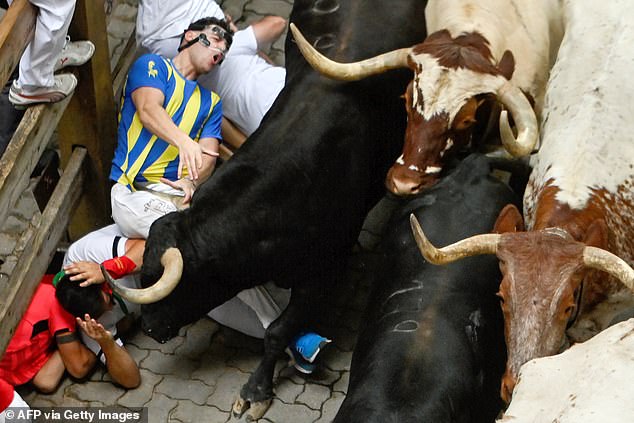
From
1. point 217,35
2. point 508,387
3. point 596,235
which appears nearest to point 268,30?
point 217,35

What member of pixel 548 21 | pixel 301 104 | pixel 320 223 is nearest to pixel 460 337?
pixel 320 223

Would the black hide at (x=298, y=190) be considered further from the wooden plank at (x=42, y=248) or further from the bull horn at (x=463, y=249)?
the bull horn at (x=463, y=249)

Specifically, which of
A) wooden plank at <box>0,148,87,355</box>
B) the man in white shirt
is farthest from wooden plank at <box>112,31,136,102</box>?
wooden plank at <box>0,148,87,355</box>

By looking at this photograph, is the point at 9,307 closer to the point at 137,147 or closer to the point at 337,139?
the point at 137,147

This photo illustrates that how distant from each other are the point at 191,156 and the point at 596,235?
2.49 metres

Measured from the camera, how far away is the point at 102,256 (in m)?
7.00

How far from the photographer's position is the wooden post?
7.08 meters

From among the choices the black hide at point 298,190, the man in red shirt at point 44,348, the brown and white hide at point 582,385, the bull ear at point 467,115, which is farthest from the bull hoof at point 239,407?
the brown and white hide at point 582,385

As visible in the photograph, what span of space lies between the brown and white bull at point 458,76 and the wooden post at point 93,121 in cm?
132

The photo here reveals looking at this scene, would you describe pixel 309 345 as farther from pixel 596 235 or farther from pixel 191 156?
pixel 596 235

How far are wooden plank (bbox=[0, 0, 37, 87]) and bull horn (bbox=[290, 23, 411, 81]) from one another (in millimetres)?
1405

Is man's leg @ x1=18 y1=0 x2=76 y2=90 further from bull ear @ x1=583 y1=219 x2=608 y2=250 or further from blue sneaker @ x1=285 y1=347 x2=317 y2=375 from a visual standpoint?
bull ear @ x1=583 y1=219 x2=608 y2=250

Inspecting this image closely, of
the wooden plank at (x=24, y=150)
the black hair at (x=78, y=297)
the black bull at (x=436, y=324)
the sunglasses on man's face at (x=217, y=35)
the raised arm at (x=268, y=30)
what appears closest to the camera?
the black bull at (x=436, y=324)

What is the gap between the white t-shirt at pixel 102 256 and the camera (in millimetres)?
6953
